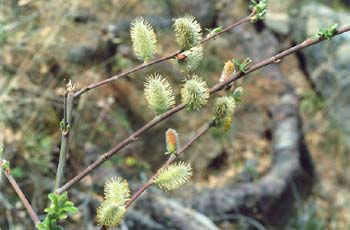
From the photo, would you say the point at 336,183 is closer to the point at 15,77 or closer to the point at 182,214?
the point at 182,214

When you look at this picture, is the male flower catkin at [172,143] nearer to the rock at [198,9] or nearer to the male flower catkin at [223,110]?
the male flower catkin at [223,110]

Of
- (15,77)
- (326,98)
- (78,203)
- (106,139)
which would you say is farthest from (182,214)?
(326,98)

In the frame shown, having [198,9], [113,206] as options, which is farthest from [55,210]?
[198,9]

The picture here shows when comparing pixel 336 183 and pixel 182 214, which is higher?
pixel 336 183

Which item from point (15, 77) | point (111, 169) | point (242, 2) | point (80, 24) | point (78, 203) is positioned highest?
point (242, 2)

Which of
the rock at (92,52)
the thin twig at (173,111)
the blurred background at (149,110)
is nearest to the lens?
the thin twig at (173,111)

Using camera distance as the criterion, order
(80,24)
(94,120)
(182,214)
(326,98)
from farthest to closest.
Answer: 1. (326,98)
2. (80,24)
3. (94,120)
4. (182,214)

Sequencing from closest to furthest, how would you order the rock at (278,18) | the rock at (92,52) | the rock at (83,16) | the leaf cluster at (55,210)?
the leaf cluster at (55,210) < the rock at (92,52) < the rock at (83,16) < the rock at (278,18)

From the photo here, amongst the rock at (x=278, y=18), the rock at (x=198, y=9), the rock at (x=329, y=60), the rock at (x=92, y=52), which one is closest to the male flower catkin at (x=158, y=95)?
the rock at (x=92, y=52)
